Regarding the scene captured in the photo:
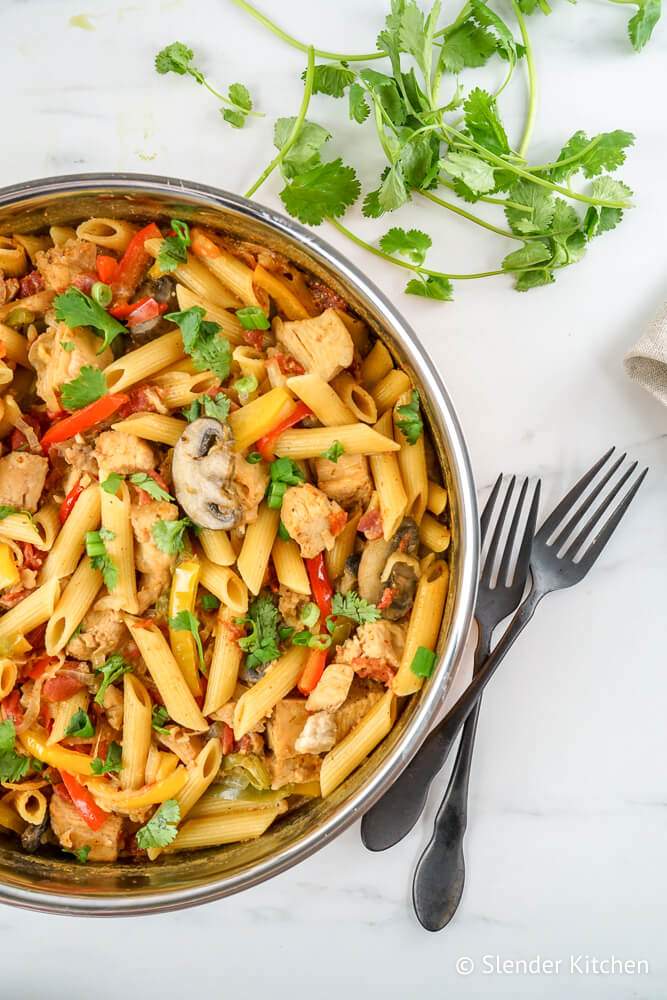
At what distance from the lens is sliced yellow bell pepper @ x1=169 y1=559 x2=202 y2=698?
6.27 ft

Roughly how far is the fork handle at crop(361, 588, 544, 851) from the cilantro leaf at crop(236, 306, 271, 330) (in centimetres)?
96

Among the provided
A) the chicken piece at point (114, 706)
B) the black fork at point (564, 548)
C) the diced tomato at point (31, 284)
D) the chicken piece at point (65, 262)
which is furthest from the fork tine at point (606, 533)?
the diced tomato at point (31, 284)

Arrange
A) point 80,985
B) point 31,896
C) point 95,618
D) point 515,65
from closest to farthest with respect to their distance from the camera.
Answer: point 31,896, point 95,618, point 515,65, point 80,985

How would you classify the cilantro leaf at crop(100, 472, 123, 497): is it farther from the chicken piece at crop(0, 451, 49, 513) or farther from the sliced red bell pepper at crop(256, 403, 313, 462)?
the sliced red bell pepper at crop(256, 403, 313, 462)

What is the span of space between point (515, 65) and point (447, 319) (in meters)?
0.69

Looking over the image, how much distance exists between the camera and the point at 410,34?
1.88 metres

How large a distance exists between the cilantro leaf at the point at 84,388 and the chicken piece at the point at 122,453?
0.31 ft

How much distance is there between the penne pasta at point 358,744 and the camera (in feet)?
6.19

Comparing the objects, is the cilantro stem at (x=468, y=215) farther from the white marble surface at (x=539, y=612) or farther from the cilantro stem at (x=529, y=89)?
the cilantro stem at (x=529, y=89)

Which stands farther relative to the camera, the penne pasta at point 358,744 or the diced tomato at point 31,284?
the diced tomato at point 31,284

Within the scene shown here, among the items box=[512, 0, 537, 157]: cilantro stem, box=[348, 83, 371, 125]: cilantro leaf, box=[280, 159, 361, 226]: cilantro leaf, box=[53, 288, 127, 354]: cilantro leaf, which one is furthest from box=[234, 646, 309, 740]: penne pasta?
box=[512, 0, 537, 157]: cilantro stem

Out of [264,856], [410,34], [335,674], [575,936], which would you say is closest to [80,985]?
[264,856]

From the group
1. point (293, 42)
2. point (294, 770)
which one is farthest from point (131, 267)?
point (294, 770)

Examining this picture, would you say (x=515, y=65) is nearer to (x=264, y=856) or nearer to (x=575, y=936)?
(x=264, y=856)
